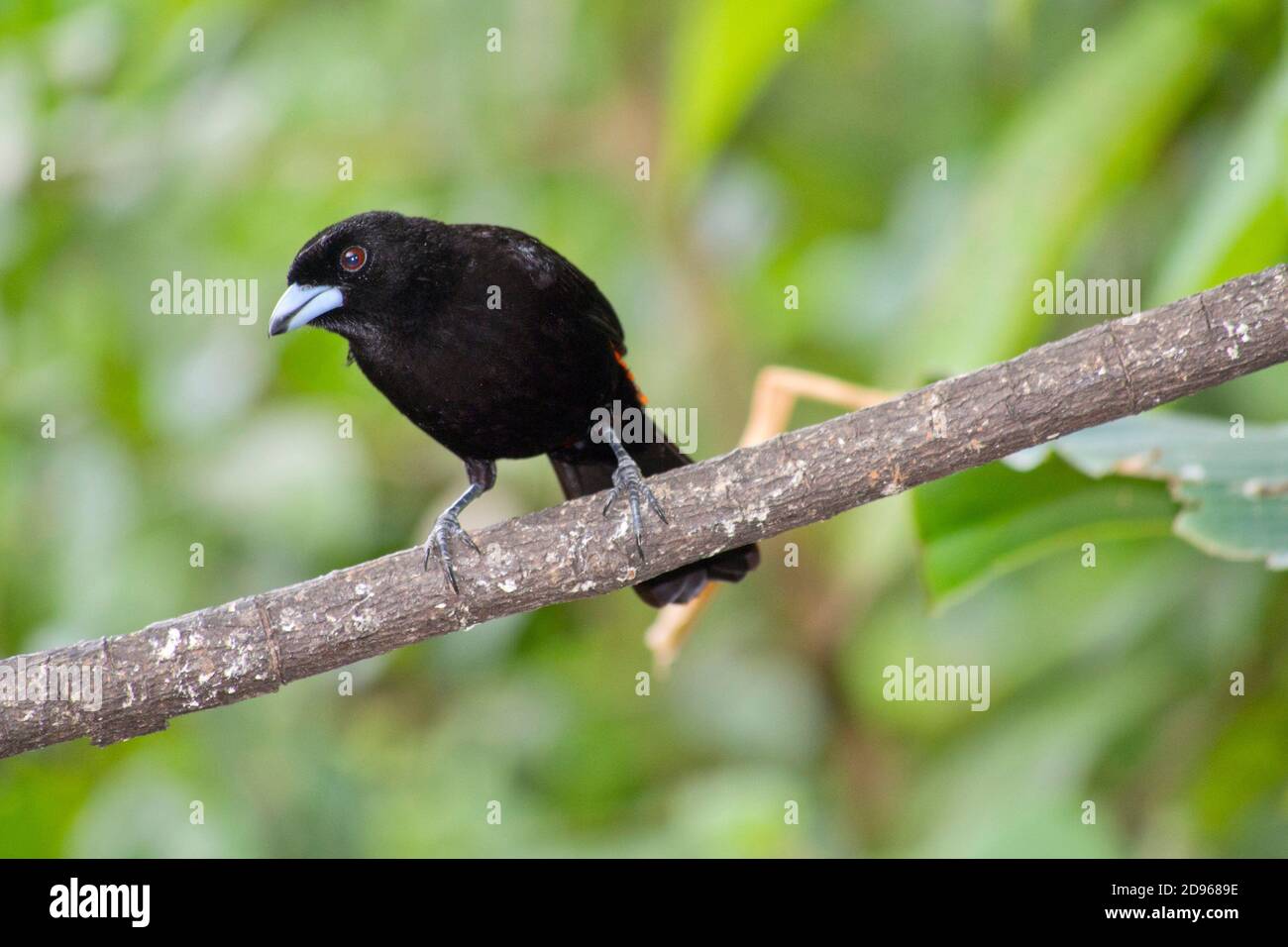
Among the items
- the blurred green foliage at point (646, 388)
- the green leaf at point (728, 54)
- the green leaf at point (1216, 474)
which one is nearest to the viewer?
the green leaf at point (1216, 474)

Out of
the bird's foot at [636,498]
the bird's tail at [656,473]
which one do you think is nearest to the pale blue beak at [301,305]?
the bird's tail at [656,473]

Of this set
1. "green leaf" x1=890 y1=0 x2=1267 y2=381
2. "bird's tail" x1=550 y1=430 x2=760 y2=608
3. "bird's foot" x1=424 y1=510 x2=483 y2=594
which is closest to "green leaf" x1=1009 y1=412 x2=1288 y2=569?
"green leaf" x1=890 y1=0 x2=1267 y2=381

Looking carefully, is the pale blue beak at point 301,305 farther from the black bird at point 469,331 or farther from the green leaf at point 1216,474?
the green leaf at point 1216,474

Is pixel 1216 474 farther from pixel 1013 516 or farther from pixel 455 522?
pixel 455 522

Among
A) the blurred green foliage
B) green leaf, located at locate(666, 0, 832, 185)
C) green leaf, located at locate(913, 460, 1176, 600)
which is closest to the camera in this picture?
green leaf, located at locate(913, 460, 1176, 600)

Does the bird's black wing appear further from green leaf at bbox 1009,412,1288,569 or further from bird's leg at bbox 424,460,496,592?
green leaf at bbox 1009,412,1288,569

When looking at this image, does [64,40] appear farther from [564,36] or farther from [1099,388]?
[1099,388]

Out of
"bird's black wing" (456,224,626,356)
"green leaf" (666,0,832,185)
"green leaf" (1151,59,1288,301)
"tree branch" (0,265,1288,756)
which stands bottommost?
"tree branch" (0,265,1288,756)
